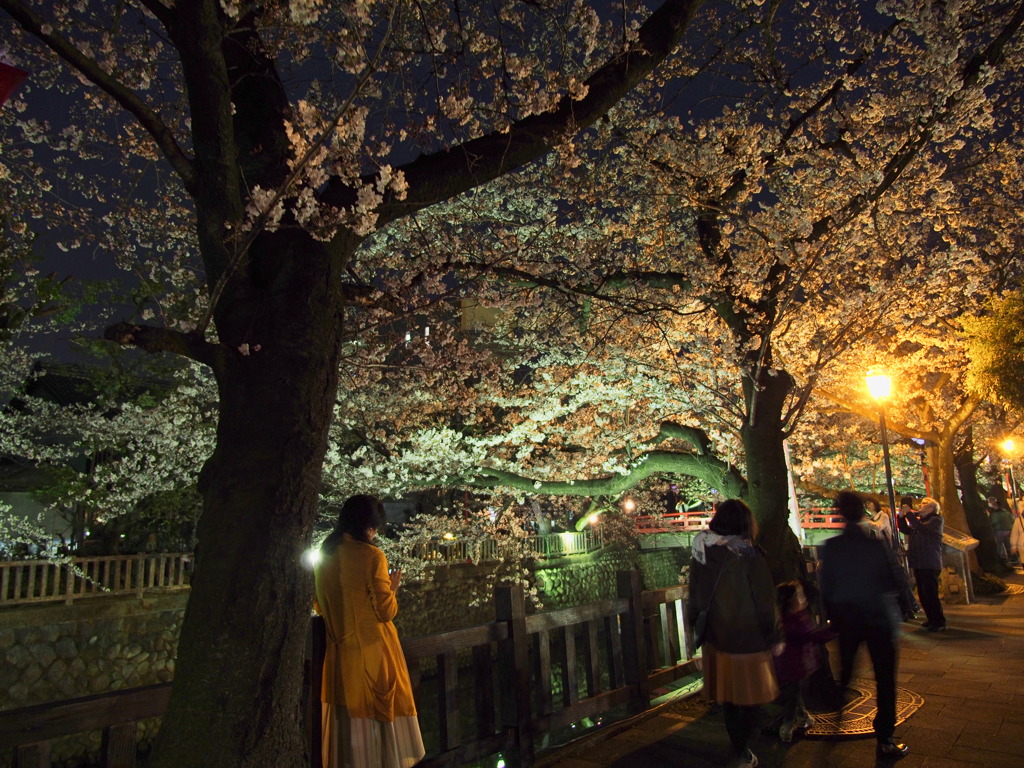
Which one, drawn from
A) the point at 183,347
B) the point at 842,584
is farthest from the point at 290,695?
the point at 842,584

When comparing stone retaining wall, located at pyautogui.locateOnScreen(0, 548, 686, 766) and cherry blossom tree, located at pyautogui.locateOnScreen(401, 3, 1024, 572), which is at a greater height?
cherry blossom tree, located at pyautogui.locateOnScreen(401, 3, 1024, 572)

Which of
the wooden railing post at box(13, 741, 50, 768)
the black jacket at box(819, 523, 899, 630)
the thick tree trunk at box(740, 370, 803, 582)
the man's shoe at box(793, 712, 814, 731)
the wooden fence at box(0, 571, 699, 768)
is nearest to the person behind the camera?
the wooden railing post at box(13, 741, 50, 768)

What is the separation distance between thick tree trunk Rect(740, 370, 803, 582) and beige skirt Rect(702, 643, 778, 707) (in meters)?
4.14

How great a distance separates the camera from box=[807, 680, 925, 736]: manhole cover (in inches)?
186

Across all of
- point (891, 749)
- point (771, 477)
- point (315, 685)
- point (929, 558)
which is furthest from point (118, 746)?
point (929, 558)

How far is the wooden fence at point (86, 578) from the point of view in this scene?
11.2 m

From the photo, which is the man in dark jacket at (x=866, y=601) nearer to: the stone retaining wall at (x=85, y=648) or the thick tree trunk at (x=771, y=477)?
the thick tree trunk at (x=771, y=477)

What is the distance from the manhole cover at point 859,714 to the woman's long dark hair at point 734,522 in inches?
69.8

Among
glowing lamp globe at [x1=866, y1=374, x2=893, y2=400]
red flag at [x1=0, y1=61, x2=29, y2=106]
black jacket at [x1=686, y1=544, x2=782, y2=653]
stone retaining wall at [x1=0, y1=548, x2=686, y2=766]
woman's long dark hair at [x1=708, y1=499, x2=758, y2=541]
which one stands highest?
red flag at [x1=0, y1=61, x2=29, y2=106]

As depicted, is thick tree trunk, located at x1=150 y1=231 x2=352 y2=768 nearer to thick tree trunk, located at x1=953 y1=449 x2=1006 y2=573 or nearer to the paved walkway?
the paved walkway

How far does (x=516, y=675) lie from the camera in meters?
4.56

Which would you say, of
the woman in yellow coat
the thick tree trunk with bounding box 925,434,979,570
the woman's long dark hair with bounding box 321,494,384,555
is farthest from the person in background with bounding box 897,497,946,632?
the woman's long dark hair with bounding box 321,494,384,555

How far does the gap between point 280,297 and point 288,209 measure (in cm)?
66

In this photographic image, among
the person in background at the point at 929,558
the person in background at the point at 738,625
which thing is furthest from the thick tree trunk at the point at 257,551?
the person in background at the point at 929,558
